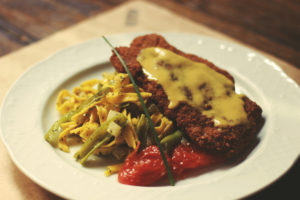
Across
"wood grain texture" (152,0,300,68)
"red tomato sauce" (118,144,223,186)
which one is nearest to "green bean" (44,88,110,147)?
"red tomato sauce" (118,144,223,186)

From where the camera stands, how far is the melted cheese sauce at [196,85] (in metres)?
3.45

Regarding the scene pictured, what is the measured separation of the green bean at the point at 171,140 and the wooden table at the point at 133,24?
223 centimetres

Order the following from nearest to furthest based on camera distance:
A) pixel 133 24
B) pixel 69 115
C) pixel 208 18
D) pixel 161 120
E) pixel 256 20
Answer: pixel 161 120 < pixel 69 115 < pixel 133 24 < pixel 208 18 < pixel 256 20

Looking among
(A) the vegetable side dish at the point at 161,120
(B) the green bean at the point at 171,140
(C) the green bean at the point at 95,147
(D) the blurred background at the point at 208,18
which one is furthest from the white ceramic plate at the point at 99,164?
(D) the blurred background at the point at 208,18

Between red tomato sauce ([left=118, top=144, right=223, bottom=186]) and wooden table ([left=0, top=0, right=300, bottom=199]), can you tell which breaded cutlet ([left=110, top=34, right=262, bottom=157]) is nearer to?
red tomato sauce ([left=118, top=144, right=223, bottom=186])

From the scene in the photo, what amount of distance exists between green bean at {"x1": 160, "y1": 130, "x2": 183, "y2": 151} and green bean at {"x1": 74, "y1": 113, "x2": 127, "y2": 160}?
484 millimetres

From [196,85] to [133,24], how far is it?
2.68 metres

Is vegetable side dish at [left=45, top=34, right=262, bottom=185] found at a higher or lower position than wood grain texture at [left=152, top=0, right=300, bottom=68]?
higher

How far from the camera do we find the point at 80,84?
4.47 metres

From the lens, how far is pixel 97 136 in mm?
3434

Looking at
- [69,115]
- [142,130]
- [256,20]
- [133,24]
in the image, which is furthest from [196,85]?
[256,20]

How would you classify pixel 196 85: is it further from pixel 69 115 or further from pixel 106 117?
pixel 69 115

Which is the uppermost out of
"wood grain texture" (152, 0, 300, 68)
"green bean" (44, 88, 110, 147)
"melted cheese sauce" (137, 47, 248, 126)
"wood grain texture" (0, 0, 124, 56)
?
"melted cheese sauce" (137, 47, 248, 126)

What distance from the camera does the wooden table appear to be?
517 cm
